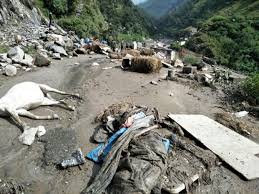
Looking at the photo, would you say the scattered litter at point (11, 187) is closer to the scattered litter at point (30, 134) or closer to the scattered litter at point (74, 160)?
the scattered litter at point (74, 160)

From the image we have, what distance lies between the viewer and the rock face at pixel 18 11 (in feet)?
46.1

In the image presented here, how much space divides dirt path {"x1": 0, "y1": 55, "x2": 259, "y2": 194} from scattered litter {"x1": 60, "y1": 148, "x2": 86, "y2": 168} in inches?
3.7

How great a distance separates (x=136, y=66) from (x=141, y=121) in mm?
5533

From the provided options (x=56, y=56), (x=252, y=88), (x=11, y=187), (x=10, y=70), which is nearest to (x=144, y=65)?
(x=252, y=88)

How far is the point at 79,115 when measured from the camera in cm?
587

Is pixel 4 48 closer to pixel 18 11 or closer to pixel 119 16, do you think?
pixel 18 11

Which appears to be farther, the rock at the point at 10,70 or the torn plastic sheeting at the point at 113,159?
the rock at the point at 10,70

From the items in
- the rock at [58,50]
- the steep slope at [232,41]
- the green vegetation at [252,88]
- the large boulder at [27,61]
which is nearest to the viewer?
the green vegetation at [252,88]

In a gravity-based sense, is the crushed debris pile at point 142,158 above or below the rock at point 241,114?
above

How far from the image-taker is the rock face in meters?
14.1

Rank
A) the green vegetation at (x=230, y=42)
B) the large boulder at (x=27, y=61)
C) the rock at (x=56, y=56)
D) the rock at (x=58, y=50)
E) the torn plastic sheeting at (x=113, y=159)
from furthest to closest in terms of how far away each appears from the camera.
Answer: the green vegetation at (x=230, y=42) → the rock at (x=58, y=50) → the rock at (x=56, y=56) → the large boulder at (x=27, y=61) → the torn plastic sheeting at (x=113, y=159)

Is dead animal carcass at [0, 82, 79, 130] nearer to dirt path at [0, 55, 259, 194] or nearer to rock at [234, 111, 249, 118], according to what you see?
dirt path at [0, 55, 259, 194]

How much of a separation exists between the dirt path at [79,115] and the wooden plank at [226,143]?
0.25 m

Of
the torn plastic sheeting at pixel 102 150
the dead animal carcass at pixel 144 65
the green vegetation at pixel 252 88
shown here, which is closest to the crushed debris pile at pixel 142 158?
the torn plastic sheeting at pixel 102 150
